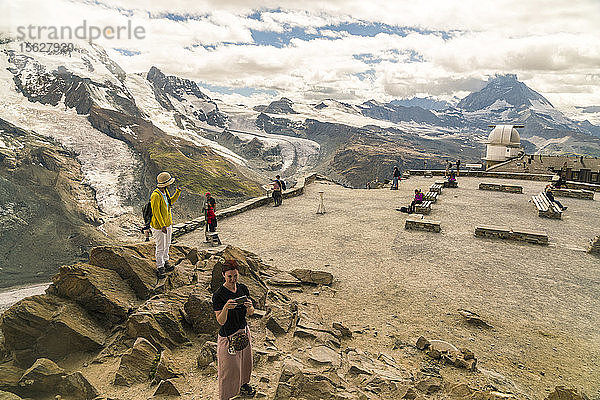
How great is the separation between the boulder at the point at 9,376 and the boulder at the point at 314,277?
7.00m

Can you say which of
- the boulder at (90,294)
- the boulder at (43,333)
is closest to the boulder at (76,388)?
the boulder at (43,333)

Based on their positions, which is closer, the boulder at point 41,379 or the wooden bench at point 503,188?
the boulder at point 41,379

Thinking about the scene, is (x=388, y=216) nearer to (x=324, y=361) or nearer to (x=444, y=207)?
(x=444, y=207)

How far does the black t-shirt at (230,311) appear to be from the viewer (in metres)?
5.14

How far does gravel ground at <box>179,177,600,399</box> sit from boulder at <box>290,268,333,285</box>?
1.49 feet

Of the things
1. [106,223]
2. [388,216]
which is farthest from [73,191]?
[388,216]

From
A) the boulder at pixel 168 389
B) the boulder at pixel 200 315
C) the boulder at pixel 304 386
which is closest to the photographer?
the boulder at pixel 304 386

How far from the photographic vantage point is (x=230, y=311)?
17.2 feet

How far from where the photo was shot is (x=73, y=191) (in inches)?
7013

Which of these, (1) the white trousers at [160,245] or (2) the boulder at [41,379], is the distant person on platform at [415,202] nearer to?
(1) the white trousers at [160,245]

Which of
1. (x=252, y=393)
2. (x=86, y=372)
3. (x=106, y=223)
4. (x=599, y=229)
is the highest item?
(x=599, y=229)

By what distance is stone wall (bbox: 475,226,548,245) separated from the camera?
14405 millimetres

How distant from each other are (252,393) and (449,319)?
5668 millimetres

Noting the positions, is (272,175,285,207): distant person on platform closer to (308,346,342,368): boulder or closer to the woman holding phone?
(308,346,342,368): boulder
